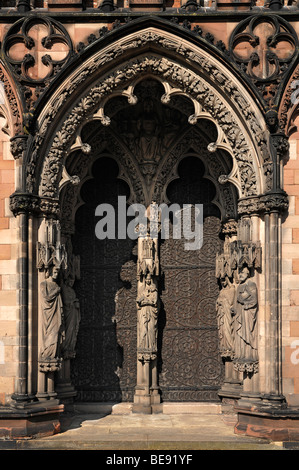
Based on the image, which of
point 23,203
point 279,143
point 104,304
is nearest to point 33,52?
point 23,203

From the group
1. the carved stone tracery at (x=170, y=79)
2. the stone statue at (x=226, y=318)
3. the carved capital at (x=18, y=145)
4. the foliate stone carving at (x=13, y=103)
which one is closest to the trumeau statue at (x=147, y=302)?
the stone statue at (x=226, y=318)

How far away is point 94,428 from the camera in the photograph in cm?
1300

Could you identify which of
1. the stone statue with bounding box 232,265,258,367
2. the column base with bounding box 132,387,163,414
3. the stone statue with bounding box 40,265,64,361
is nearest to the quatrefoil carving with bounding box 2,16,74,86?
the stone statue with bounding box 40,265,64,361

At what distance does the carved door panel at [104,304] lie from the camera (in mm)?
14562

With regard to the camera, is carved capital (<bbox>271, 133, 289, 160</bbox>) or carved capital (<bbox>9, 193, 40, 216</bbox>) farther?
carved capital (<bbox>271, 133, 289, 160</bbox>)

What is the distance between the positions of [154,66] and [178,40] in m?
0.64

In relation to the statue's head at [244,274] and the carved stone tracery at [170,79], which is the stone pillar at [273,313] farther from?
the carved stone tracery at [170,79]

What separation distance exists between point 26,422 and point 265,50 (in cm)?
752

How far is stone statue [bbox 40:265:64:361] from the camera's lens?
1254 centimetres

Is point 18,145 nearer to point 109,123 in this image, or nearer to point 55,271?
point 109,123

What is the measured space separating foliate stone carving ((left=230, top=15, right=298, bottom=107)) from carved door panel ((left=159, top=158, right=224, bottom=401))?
263cm

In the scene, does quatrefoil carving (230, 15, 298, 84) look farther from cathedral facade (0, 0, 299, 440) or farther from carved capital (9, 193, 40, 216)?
carved capital (9, 193, 40, 216)

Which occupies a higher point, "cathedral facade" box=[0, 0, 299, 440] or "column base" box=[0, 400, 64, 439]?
"cathedral facade" box=[0, 0, 299, 440]

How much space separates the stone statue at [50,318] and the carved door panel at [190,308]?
2757 millimetres
